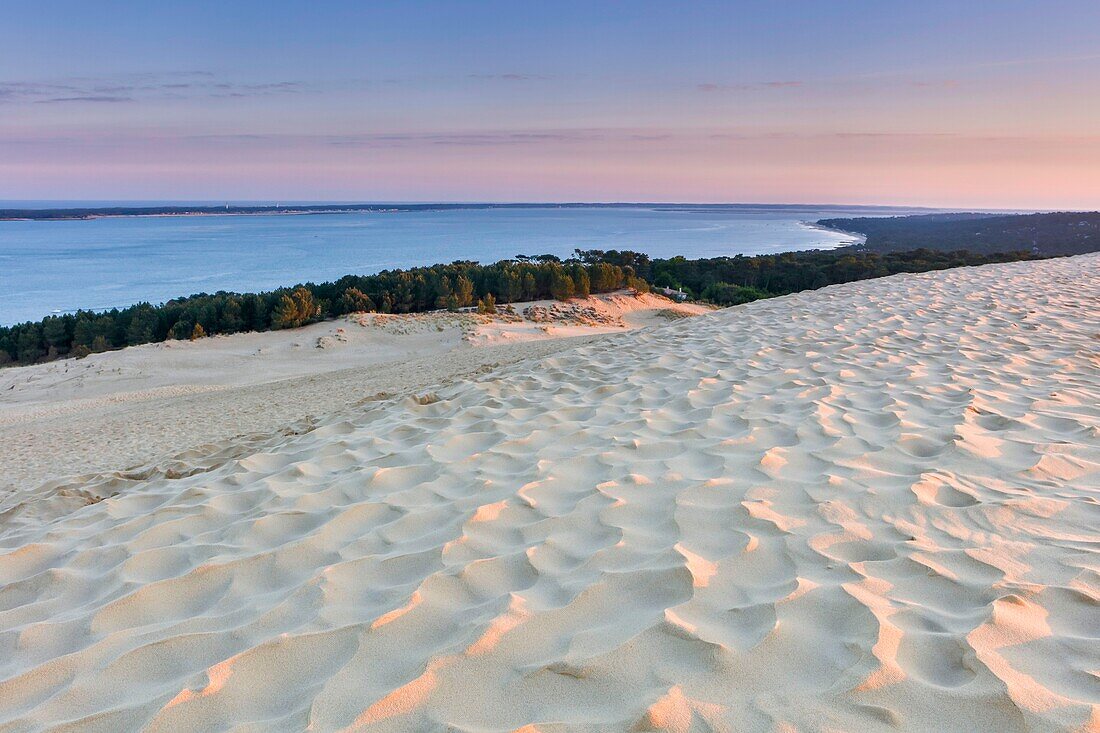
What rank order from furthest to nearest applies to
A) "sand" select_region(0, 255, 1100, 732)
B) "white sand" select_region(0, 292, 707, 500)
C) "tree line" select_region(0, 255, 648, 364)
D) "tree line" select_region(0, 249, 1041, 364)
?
"tree line" select_region(0, 249, 1041, 364) < "tree line" select_region(0, 255, 648, 364) < "white sand" select_region(0, 292, 707, 500) < "sand" select_region(0, 255, 1100, 732)

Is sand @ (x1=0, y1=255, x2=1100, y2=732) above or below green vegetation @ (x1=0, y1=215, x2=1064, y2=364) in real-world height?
below

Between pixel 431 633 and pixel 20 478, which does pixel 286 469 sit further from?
pixel 20 478

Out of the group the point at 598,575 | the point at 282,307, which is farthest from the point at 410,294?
the point at 598,575

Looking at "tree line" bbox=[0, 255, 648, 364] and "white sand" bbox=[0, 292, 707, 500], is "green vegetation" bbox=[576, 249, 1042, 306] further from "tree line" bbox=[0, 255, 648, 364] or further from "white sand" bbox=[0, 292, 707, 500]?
"tree line" bbox=[0, 255, 648, 364]

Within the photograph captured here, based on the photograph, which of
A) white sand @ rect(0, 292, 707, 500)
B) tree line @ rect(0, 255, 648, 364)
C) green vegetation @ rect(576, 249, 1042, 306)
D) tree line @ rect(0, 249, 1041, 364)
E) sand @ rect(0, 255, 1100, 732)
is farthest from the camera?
green vegetation @ rect(576, 249, 1042, 306)

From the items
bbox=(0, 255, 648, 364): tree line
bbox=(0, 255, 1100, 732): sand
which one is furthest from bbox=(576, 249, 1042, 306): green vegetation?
bbox=(0, 255, 1100, 732): sand

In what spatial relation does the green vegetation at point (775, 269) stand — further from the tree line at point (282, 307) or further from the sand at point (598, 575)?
the sand at point (598, 575)

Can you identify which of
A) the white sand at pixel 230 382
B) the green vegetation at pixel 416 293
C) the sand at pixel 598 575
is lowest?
the white sand at pixel 230 382

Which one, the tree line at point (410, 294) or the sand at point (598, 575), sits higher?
the tree line at point (410, 294)

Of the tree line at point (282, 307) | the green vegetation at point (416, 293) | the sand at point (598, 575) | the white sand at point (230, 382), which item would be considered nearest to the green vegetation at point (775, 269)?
the green vegetation at point (416, 293)

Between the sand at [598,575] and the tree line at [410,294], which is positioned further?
the tree line at [410,294]
